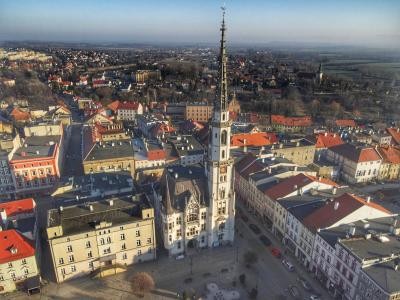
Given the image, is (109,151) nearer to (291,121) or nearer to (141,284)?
(141,284)

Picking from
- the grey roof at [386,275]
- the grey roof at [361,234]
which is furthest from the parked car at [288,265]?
the grey roof at [386,275]

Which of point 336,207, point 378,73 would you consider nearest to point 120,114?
point 336,207

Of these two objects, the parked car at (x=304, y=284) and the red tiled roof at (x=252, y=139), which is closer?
the parked car at (x=304, y=284)

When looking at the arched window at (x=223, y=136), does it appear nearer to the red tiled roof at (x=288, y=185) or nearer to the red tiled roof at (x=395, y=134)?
the red tiled roof at (x=288, y=185)

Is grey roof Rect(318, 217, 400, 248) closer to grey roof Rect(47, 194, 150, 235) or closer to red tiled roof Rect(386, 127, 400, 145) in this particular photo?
grey roof Rect(47, 194, 150, 235)

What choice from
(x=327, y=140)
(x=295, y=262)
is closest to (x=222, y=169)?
(x=295, y=262)

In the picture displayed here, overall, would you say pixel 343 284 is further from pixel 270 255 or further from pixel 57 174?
pixel 57 174
